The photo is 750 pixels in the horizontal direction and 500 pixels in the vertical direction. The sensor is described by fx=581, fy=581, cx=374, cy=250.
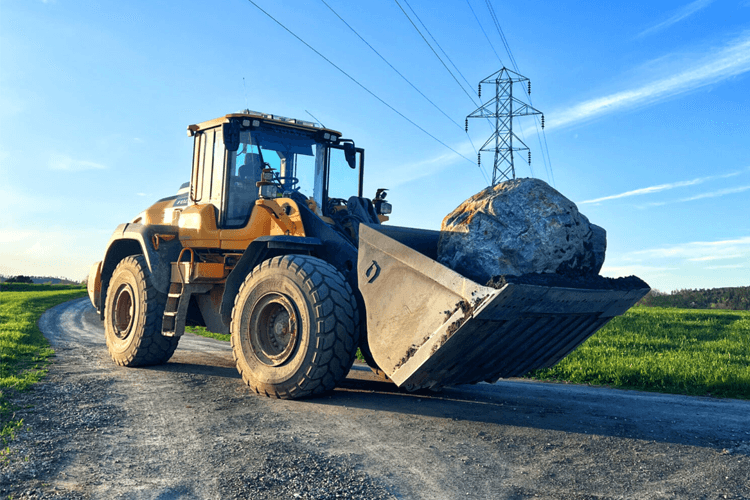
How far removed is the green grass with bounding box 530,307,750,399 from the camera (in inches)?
321

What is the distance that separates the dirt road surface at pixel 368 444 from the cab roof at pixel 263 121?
3.38 m

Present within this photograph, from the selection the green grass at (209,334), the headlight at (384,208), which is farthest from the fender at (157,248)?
the green grass at (209,334)

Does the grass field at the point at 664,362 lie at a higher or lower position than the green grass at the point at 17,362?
higher

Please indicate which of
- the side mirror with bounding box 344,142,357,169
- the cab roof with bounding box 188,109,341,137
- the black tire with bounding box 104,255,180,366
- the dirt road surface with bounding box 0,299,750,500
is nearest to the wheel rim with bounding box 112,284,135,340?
the black tire with bounding box 104,255,180,366

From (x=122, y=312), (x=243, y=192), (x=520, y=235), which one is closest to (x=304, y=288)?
(x=520, y=235)

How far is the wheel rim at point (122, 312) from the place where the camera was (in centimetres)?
894

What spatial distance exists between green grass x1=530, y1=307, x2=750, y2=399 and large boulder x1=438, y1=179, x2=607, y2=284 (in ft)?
13.0

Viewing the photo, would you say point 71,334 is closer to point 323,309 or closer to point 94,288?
point 94,288

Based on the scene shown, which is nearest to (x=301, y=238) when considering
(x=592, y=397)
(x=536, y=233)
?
(x=536, y=233)

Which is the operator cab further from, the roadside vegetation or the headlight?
the roadside vegetation

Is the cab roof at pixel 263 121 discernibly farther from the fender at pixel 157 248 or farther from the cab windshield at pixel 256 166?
the fender at pixel 157 248

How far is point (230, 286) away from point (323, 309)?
74.2 inches

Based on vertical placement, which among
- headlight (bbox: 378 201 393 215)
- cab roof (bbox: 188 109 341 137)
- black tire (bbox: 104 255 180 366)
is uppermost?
cab roof (bbox: 188 109 341 137)

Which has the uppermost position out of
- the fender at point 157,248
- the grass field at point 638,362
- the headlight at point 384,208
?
the headlight at point 384,208
